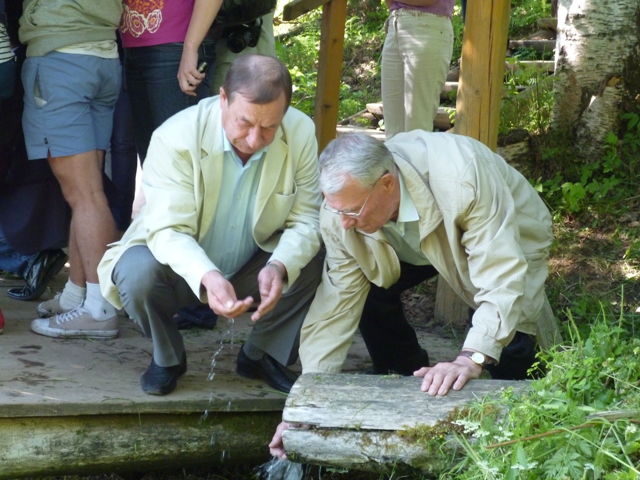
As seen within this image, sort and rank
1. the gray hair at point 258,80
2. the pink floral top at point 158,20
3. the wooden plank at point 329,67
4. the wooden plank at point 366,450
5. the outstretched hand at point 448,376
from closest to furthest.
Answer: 1. the wooden plank at point 366,450
2. the outstretched hand at point 448,376
3. the gray hair at point 258,80
4. the pink floral top at point 158,20
5. the wooden plank at point 329,67

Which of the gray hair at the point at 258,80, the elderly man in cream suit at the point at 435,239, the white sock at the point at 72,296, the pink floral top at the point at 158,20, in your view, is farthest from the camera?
the white sock at the point at 72,296

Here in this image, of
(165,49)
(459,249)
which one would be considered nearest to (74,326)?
(165,49)

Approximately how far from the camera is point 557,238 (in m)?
5.68

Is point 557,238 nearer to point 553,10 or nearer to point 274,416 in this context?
point 274,416

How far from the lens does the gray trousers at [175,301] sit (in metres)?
3.44

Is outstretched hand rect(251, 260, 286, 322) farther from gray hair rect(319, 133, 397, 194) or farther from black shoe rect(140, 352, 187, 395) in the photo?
black shoe rect(140, 352, 187, 395)

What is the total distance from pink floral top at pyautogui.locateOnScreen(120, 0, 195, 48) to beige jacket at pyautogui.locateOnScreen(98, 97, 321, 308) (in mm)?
578

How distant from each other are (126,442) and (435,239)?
4.85 ft

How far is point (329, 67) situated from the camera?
5.29 metres

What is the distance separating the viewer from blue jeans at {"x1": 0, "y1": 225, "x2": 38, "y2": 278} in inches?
191

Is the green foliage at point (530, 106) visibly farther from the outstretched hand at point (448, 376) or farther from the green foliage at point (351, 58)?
the outstretched hand at point (448, 376)

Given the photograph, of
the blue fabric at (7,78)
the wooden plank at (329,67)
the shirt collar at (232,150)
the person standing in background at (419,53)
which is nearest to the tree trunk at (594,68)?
the person standing in background at (419,53)

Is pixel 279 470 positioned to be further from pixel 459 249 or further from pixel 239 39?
pixel 239 39

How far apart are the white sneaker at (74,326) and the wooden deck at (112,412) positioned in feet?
0.14
